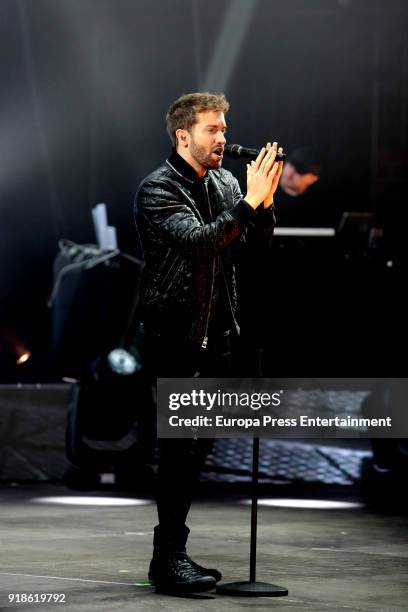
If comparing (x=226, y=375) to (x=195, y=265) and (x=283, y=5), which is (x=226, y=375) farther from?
(x=283, y=5)

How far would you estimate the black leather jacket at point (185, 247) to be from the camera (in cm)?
368

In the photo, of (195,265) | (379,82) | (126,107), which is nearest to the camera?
(195,265)

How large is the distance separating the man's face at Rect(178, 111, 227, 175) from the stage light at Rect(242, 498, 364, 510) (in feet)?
8.71

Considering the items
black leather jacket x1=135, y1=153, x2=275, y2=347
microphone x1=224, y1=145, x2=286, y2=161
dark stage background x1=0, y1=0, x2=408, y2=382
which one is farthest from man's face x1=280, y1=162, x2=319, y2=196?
microphone x1=224, y1=145, x2=286, y2=161

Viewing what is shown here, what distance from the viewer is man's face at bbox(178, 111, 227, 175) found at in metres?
3.80

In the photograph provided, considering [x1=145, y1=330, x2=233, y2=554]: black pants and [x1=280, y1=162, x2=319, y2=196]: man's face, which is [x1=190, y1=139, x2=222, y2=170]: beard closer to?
[x1=145, y1=330, x2=233, y2=554]: black pants

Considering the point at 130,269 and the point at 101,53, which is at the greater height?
the point at 101,53

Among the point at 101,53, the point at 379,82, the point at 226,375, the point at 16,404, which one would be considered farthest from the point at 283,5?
the point at 226,375

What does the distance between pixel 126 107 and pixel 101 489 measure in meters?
3.76

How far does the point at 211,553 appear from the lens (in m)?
4.56

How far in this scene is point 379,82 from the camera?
10.4 meters

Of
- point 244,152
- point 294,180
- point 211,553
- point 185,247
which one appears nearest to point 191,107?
point 244,152

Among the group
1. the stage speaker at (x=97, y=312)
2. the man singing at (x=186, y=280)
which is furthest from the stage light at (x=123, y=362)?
the man singing at (x=186, y=280)

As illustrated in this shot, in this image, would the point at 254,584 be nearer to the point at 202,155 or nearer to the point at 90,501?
the point at 202,155
